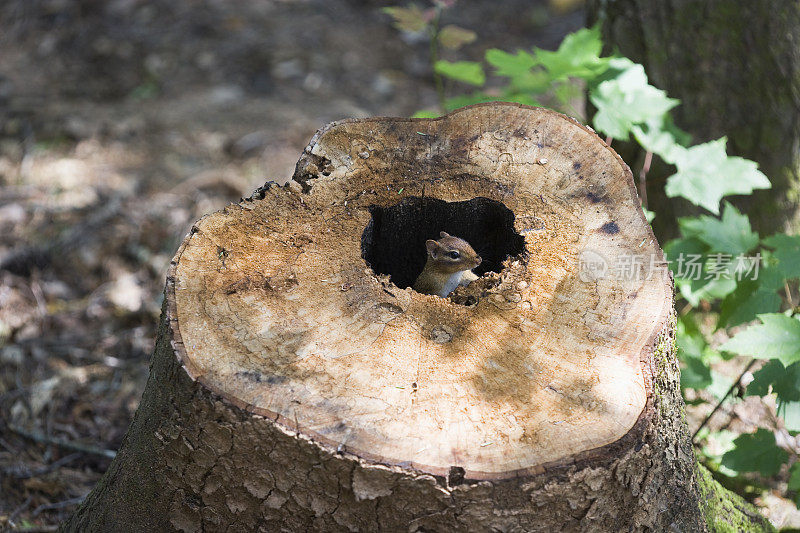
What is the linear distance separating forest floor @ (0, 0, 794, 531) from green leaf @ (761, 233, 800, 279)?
1.27m

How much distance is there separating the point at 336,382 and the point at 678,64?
109 inches

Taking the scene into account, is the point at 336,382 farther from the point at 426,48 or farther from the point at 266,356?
the point at 426,48

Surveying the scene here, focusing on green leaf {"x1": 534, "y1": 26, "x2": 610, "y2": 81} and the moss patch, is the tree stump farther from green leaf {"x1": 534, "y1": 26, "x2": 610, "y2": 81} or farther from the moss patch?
green leaf {"x1": 534, "y1": 26, "x2": 610, "y2": 81}

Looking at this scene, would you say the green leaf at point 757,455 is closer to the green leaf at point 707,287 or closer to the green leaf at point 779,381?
the green leaf at point 779,381

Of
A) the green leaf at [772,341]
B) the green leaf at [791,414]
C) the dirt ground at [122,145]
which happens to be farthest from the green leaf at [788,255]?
the dirt ground at [122,145]

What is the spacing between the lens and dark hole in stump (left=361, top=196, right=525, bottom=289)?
93.8 inches

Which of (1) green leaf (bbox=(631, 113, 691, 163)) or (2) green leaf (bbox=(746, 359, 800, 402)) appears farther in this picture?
(1) green leaf (bbox=(631, 113, 691, 163))

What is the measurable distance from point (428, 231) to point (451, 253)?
300 millimetres

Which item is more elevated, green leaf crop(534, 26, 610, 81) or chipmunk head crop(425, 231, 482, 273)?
green leaf crop(534, 26, 610, 81)

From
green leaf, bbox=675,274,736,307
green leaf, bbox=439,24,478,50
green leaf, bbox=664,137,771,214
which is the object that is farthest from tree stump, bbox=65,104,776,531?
green leaf, bbox=439,24,478,50

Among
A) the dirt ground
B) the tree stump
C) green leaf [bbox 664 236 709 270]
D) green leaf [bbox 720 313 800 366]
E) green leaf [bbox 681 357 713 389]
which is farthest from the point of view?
the dirt ground

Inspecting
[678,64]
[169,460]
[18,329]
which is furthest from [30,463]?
[678,64]

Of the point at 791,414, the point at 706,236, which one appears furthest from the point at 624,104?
the point at 791,414

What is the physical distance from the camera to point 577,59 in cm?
300
